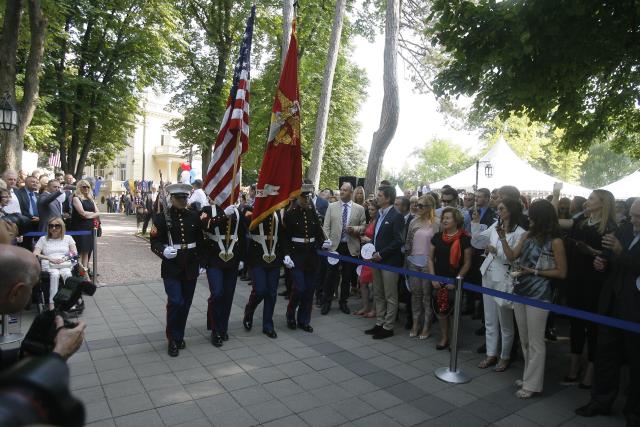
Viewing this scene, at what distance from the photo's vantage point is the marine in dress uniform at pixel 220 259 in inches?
235

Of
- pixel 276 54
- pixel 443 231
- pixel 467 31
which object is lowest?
pixel 443 231

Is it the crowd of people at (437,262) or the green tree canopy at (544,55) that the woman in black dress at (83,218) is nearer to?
the crowd of people at (437,262)

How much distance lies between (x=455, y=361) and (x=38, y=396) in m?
4.95

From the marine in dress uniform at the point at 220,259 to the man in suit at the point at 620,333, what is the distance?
13.9 ft

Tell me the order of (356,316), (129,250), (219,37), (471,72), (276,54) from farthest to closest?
(276,54) → (219,37) → (129,250) → (356,316) → (471,72)

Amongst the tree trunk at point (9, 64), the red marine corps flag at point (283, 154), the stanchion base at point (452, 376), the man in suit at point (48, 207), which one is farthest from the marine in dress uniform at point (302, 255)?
the tree trunk at point (9, 64)

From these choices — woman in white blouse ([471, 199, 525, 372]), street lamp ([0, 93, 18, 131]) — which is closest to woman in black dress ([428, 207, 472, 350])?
woman in white blouse ([471, 199, 525, 372])

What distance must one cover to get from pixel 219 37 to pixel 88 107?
22.9 ft

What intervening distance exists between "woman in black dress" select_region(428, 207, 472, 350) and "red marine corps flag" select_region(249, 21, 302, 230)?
216 cm

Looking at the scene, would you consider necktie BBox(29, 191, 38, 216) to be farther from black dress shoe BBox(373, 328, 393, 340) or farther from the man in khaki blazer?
black dress shoe BBox(373, 328, 393, 340)

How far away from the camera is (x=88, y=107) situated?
64.2ft

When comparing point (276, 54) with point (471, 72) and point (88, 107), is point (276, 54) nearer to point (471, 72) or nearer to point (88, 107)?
point (88, 107)

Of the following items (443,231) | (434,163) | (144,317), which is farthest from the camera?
(434,163)

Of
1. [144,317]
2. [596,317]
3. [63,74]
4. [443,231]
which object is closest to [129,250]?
[144,317]
